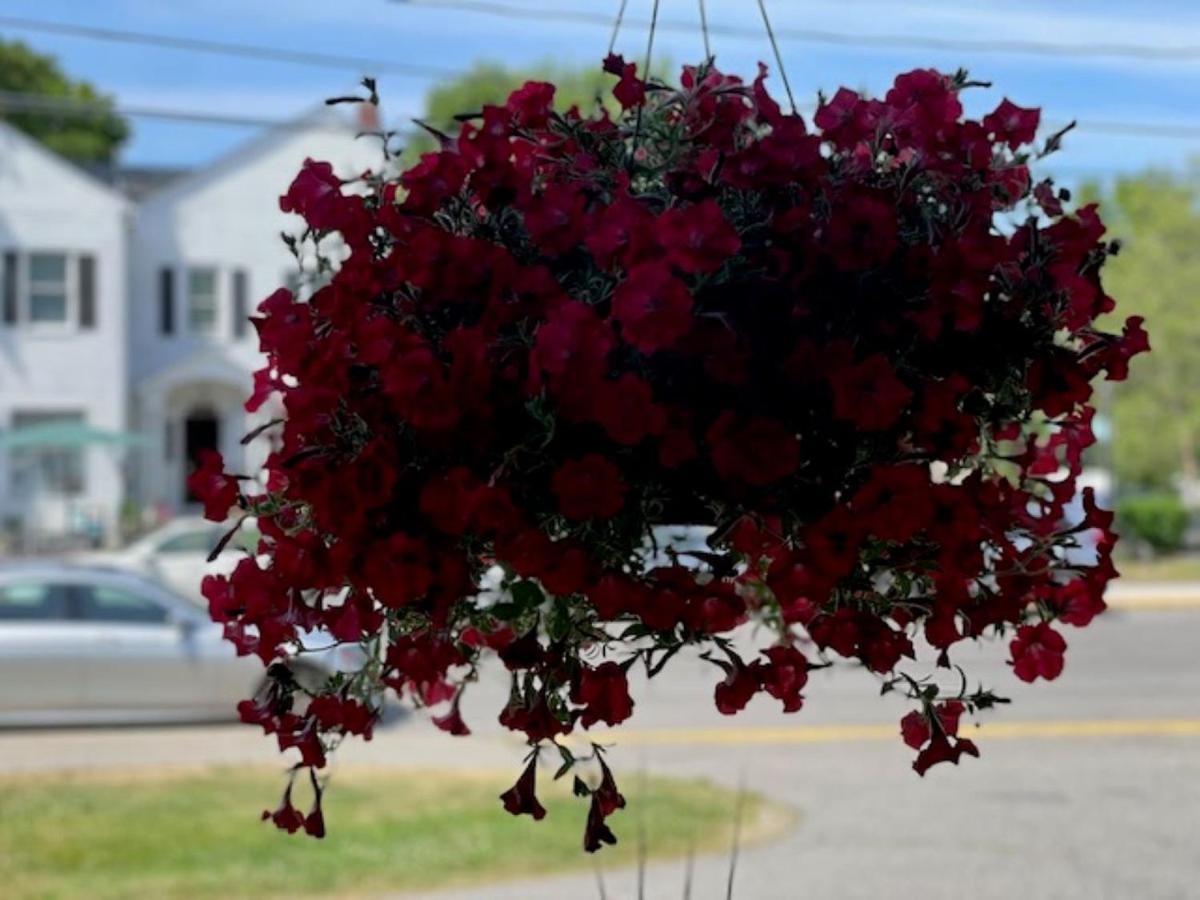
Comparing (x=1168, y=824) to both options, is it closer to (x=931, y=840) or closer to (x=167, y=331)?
(x=931, y=840)

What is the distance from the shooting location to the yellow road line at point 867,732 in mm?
11547

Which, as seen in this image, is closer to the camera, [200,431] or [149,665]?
[149,665]

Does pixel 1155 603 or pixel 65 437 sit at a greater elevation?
pixel 65 437

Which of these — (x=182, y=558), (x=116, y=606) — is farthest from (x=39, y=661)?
(x=182, y=558)

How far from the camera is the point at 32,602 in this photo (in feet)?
40.5

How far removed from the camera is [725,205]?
2271 millimetres

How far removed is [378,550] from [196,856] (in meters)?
6.26

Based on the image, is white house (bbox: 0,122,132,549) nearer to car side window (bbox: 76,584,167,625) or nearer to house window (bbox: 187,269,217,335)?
house window (bbox: 187,269,217,335)

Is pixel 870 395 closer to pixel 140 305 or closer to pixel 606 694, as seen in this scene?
pixel 606 694

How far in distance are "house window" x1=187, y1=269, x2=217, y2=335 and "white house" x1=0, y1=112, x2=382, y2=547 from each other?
21 millimetres

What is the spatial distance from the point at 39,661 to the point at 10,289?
18915 millimetres

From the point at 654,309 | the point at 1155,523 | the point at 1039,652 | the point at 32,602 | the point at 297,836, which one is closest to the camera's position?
the point at 654,309

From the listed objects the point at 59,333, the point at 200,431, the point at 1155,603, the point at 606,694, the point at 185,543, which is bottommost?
the point at 1155,603

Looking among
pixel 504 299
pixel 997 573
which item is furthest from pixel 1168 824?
Answer: pixel 504 299
